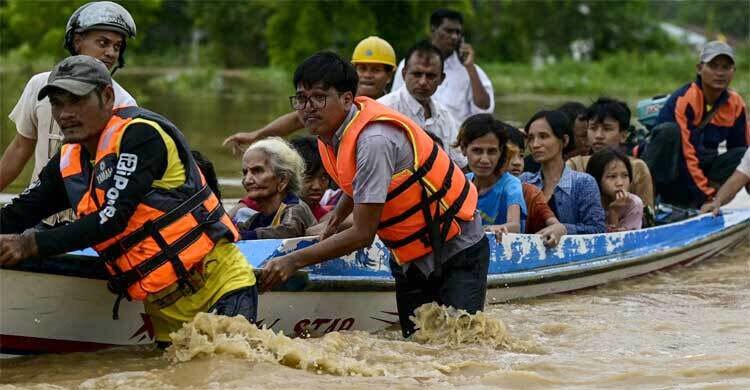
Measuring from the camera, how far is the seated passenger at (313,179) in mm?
6652

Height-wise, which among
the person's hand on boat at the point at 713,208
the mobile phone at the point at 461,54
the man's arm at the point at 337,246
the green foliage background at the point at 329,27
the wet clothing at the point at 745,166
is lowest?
the person's hand on boat at the point at 713,208

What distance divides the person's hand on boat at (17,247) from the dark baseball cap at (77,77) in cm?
56

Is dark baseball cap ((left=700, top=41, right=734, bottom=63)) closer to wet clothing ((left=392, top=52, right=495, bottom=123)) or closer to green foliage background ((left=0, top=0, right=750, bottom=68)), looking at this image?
wet clothing ((left=392, top=52, right=495, bottom=123))

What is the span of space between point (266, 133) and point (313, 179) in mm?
845

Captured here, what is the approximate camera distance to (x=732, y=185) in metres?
8.81

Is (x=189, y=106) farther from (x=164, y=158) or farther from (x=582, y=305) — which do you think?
(x=164, y=158)

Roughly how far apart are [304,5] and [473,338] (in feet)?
122

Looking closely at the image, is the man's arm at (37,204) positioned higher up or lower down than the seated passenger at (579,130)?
lower down

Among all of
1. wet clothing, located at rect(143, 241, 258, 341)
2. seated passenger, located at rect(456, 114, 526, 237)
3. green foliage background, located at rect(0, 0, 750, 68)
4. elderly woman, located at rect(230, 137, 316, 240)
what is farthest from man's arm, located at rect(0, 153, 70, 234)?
green foliage background, located at rect(0, 0, 750, 68)

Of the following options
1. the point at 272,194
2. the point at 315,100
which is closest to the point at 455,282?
the point at 315,100

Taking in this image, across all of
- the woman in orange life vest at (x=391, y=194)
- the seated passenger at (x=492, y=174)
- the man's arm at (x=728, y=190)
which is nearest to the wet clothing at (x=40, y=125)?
the woman in orange life vest at (x=391, y=194)

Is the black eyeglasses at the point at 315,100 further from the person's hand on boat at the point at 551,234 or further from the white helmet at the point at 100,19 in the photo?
the person's hand on boat at the point at 551,234

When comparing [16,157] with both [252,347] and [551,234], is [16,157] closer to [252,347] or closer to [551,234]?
[252,347]

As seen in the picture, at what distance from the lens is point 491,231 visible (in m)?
6.55
